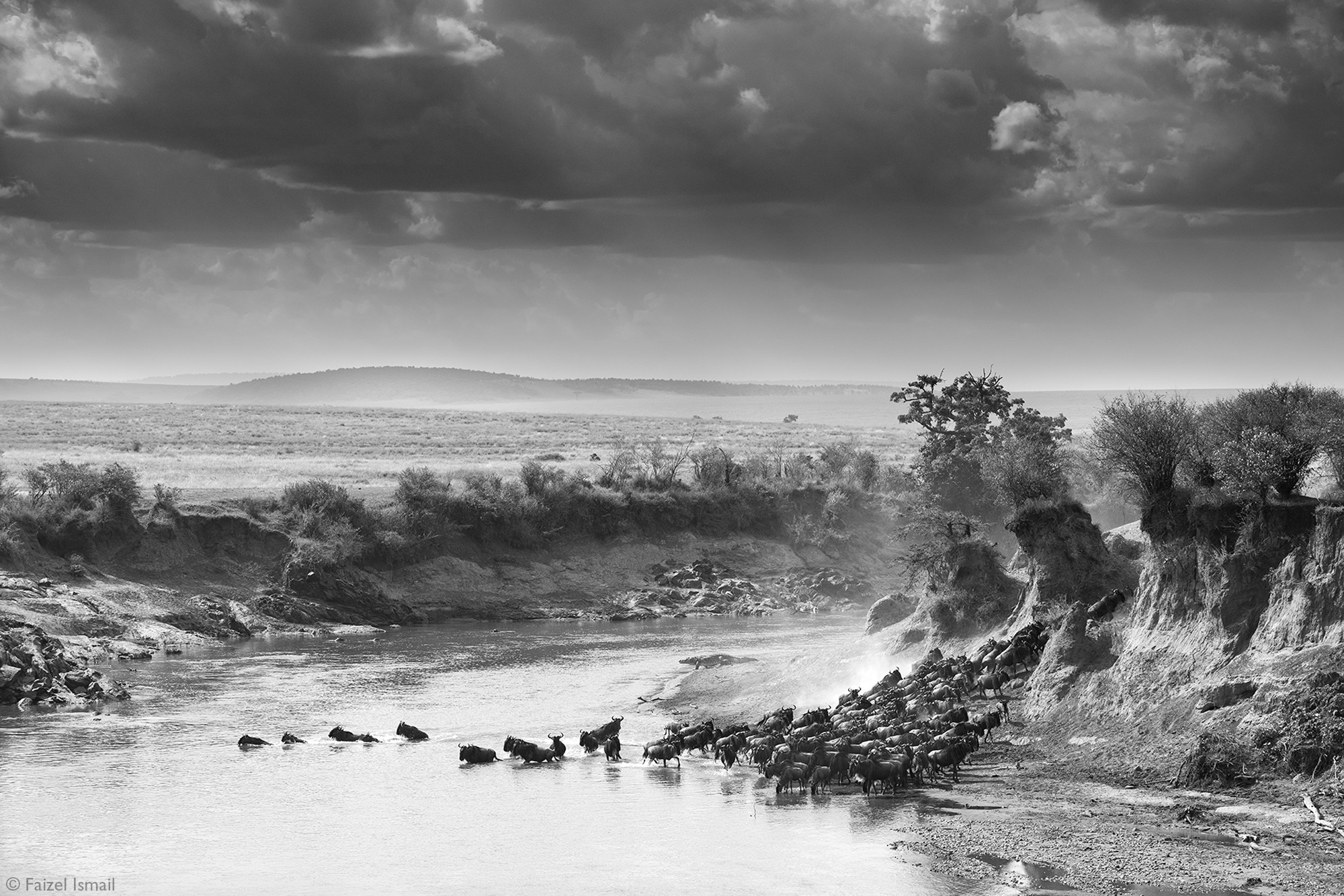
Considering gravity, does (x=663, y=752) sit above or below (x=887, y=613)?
below

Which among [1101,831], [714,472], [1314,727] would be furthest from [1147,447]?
[714,472]

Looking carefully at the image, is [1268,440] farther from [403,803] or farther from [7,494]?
[7,494]

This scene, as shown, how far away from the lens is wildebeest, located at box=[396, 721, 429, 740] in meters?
42.1

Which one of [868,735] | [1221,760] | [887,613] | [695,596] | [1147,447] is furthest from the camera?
[695,596]

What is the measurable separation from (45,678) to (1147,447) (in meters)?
36.4

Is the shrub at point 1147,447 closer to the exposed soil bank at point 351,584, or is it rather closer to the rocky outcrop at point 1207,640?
the rocky outcrop at point 1207,640

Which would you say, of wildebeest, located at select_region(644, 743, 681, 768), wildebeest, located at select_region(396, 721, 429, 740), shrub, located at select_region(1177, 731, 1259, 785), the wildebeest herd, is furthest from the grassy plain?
shrub, located at select_region(1177, 731, 1259, 785)

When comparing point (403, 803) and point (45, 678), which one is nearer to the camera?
point (403, 803)

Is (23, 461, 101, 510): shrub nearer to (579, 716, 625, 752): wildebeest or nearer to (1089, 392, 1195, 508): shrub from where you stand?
(579, 716, 625, 752): wildebeest

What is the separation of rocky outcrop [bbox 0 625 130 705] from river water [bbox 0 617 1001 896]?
1667 millimetres

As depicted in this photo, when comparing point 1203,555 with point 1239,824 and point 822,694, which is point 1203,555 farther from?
point 822,694

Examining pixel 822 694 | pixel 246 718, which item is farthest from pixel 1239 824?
pixel 246 718

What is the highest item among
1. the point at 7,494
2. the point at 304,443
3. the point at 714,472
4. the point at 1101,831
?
the point at 304,443

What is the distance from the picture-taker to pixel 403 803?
112 ft
